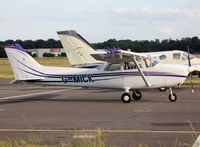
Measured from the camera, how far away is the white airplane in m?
16.5

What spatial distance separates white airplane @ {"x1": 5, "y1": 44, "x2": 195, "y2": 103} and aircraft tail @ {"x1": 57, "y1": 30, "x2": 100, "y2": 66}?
5503mm

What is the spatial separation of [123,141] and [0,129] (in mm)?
3893

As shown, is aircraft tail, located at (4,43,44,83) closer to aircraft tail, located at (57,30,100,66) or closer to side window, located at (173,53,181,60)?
aircraft tail, located at (57,30,100,66)

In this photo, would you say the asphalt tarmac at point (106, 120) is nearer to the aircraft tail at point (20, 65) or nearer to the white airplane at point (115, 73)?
the white airplane at point (115, 73)

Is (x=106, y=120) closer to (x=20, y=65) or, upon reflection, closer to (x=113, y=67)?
(x=113, y=67)

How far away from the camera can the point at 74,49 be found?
78.0 ft

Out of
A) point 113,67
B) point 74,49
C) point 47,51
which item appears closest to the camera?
point 113,67

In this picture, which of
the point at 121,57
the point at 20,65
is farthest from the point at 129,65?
the point at 20,65

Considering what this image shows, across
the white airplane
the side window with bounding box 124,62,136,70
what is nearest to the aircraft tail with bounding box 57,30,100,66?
the white airplane

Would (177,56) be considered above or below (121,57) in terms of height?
below

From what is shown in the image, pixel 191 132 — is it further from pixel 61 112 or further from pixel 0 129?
pixel 61 112

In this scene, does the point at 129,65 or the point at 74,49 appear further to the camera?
the point at 74,49

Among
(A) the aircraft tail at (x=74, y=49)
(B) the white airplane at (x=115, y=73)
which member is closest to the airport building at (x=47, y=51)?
(A) the aircraft tail at (x=74, y=49)

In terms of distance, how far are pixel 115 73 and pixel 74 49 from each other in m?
7.07
